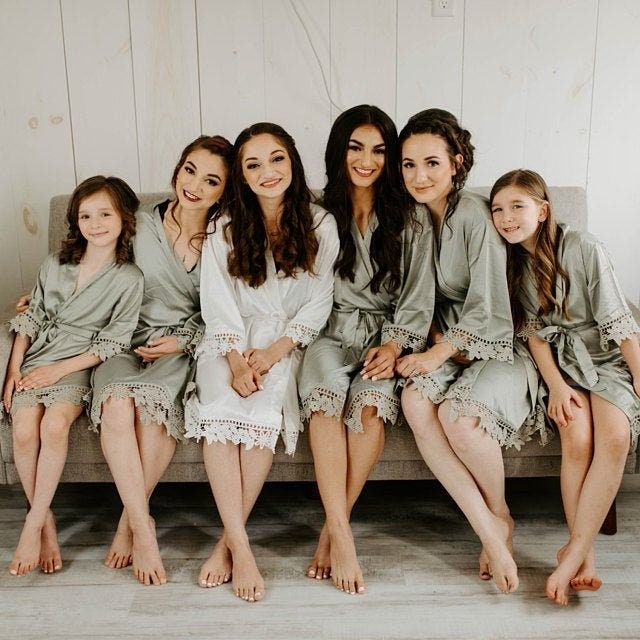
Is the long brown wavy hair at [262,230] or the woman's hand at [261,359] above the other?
the long brown wavy hair at [262,230]

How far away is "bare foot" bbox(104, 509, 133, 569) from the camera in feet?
6.37

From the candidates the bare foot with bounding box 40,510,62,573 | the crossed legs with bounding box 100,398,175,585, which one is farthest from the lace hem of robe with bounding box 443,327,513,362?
the bare foot with bounding box 40,510,62,573

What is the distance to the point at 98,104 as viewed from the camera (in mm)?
2607

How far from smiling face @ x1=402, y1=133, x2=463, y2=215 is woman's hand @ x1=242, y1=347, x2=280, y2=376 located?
58 centimetres

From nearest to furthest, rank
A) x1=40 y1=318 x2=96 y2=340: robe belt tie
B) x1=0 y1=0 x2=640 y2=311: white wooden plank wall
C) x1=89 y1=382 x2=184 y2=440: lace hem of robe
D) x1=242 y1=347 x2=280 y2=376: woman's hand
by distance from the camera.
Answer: x1=89 y1=382 x2=184 y2=440: lace hem of robe → x1=242 y1=347 x2=280 y2=376: woman's hand → x1=40 y1=318 x2=96 y2=340: robe belt tie → x1=0 y1=0 x2=640 y2=311: white wooden plank wall

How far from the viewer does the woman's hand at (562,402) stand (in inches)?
74.2

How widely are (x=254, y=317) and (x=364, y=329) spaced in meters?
0.32

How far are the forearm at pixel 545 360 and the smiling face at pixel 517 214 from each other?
25 centimetres

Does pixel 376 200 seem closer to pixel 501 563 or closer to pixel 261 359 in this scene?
pixel 261 359

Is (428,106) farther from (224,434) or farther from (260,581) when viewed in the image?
(260,581)

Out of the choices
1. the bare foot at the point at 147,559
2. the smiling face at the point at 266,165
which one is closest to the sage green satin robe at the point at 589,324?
the smiling face at the point at 266,165

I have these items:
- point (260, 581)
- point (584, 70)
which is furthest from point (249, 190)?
point (584, 70)

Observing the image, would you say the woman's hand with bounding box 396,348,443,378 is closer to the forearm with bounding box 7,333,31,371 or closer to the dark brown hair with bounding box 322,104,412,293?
the dark brown hair with bounding box 322,104,412,293

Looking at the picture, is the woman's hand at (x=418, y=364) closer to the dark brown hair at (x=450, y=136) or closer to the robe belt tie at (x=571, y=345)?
the robe belt tie at (x=571, y=345)
